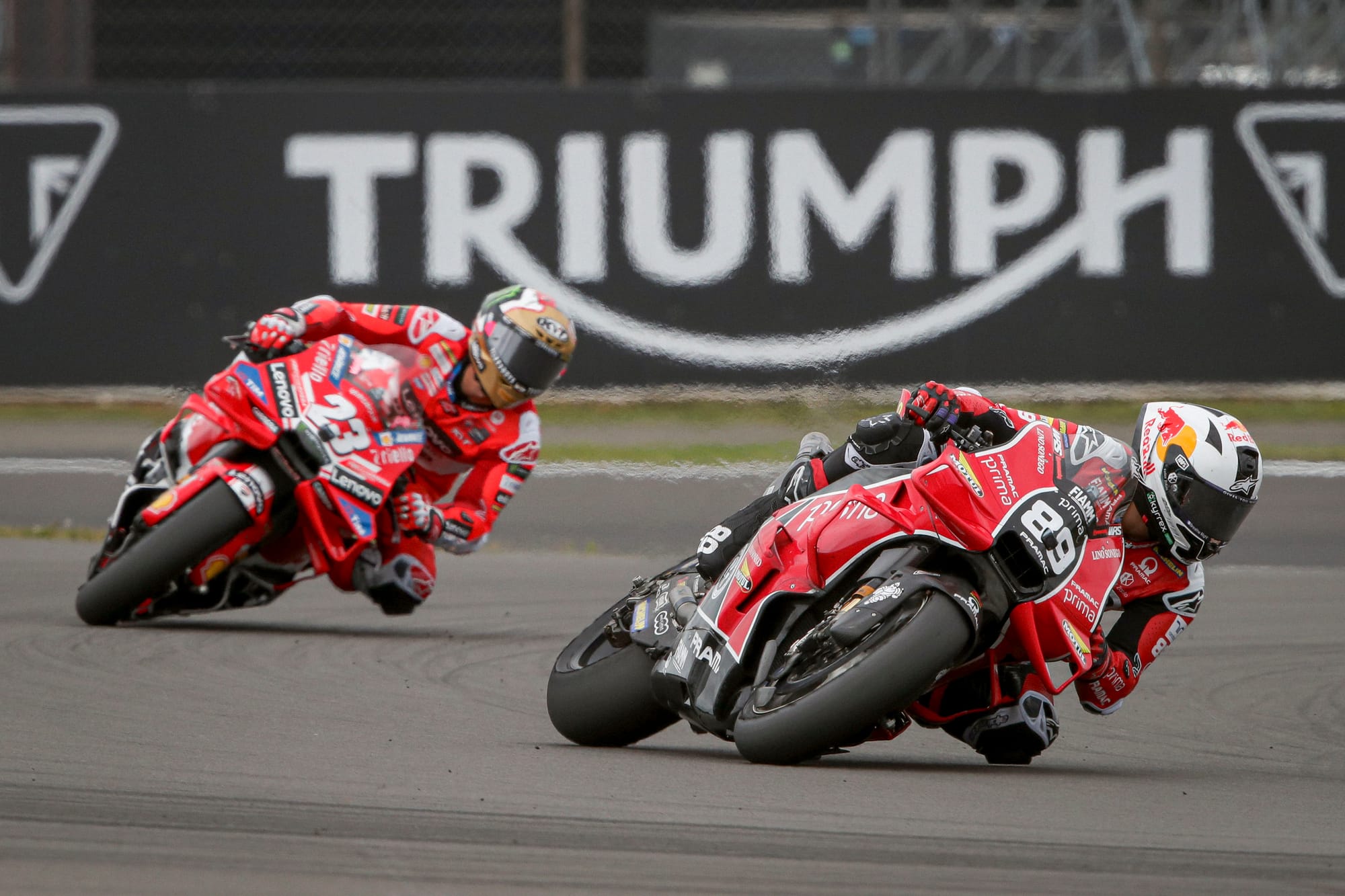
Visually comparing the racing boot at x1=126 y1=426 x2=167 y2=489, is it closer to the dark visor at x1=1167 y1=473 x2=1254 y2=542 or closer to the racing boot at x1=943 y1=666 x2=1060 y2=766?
the racing boot at x1=943 y1=666 x2=1060 y2=766

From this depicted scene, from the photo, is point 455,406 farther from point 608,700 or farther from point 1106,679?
point 1106,679

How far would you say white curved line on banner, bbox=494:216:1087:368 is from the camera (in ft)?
42.9

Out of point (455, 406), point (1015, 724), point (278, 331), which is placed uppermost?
point (278, 331)

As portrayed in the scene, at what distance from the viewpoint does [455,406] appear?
24.0 ft

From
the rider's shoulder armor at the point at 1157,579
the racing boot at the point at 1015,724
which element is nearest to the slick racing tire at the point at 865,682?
the racing boot at the point at 1015,724

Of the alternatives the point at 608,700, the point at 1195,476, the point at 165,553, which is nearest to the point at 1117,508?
the point at 1195,476

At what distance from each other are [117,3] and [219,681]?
11536 mm

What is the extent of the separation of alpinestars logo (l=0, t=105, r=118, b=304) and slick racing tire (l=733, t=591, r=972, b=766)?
Result: 10.00 meters

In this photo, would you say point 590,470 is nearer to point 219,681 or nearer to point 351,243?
point 351,243

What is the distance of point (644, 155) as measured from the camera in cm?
1322

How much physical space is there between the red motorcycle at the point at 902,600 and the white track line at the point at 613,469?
6.04 meters

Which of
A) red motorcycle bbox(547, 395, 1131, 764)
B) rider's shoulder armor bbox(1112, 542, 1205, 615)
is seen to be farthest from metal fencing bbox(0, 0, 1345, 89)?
red motorcycle bbox(547, 395, 1131, 764)

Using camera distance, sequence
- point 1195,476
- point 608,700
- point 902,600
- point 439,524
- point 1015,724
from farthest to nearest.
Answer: point 439,524 < point 608,700 < point 1015,724 < point 1195,476 < point 902,600

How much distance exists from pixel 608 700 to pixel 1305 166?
972 centimetres
